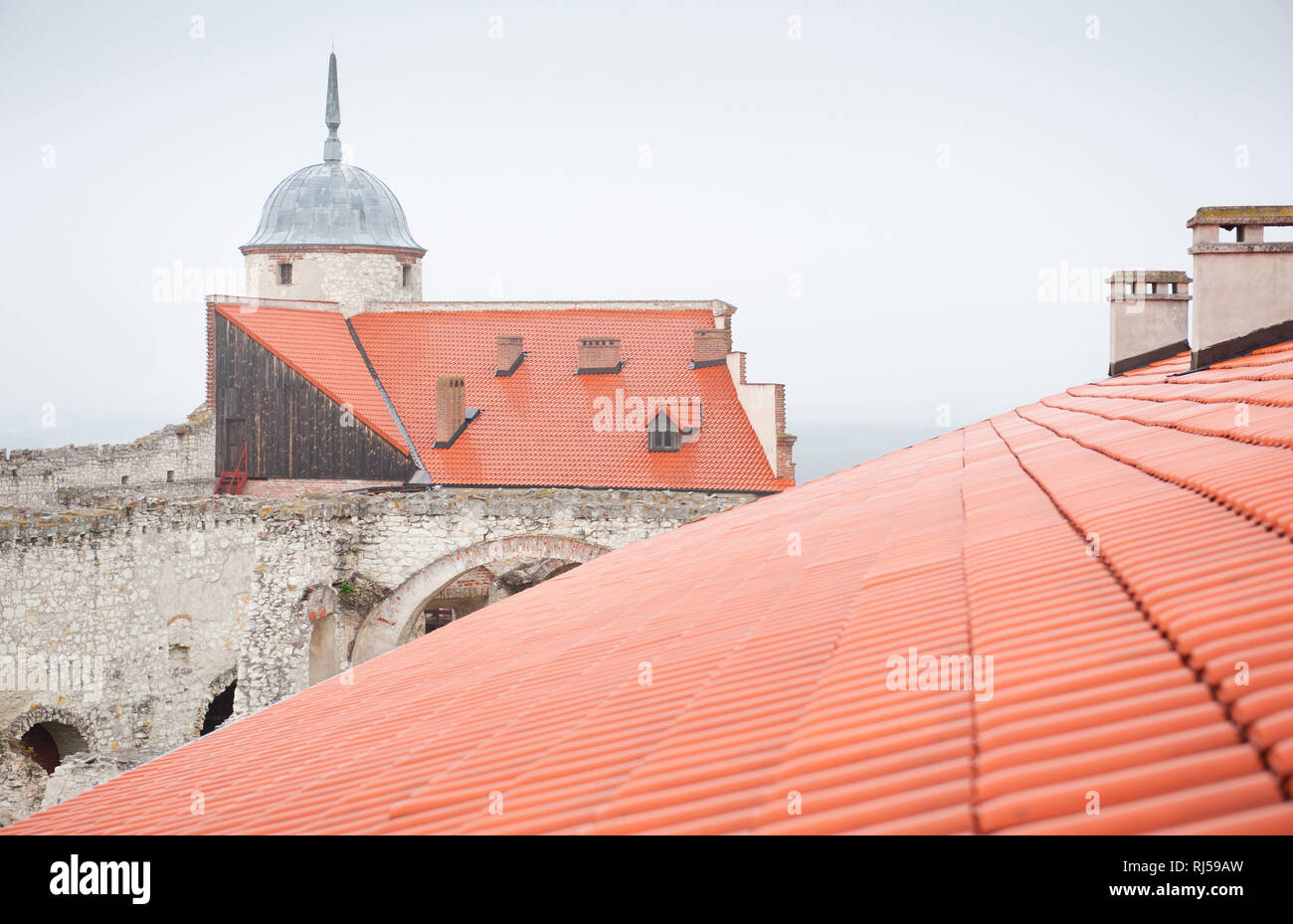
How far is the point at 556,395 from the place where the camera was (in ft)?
84.2

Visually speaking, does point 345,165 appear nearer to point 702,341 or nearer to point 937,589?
point 702,341

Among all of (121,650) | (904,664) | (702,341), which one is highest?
(702,341)

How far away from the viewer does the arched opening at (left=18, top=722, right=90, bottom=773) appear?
14125mm

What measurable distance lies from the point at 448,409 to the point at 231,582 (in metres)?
9.76

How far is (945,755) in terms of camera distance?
2.01 meters

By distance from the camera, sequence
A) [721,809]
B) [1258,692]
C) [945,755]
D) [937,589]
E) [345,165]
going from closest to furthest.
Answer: [1258,692] < [945,755] < [721,809] < [937,589] < [345,165]

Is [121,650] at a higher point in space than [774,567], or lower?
lower

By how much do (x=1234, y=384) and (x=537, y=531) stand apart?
11.0 m

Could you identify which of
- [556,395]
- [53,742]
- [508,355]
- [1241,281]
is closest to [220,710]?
[53,742]

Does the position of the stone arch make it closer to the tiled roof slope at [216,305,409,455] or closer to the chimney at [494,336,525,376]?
the tiled roof slope at [216,305,409,455]

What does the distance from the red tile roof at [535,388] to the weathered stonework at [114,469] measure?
6.05 metres

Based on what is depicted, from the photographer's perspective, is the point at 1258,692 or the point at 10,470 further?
the point at 10,470

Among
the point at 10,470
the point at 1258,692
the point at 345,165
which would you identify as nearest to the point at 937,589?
the point at 1258,692

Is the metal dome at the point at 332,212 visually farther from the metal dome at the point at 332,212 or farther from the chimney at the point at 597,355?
the chimney at the point at 597,355
